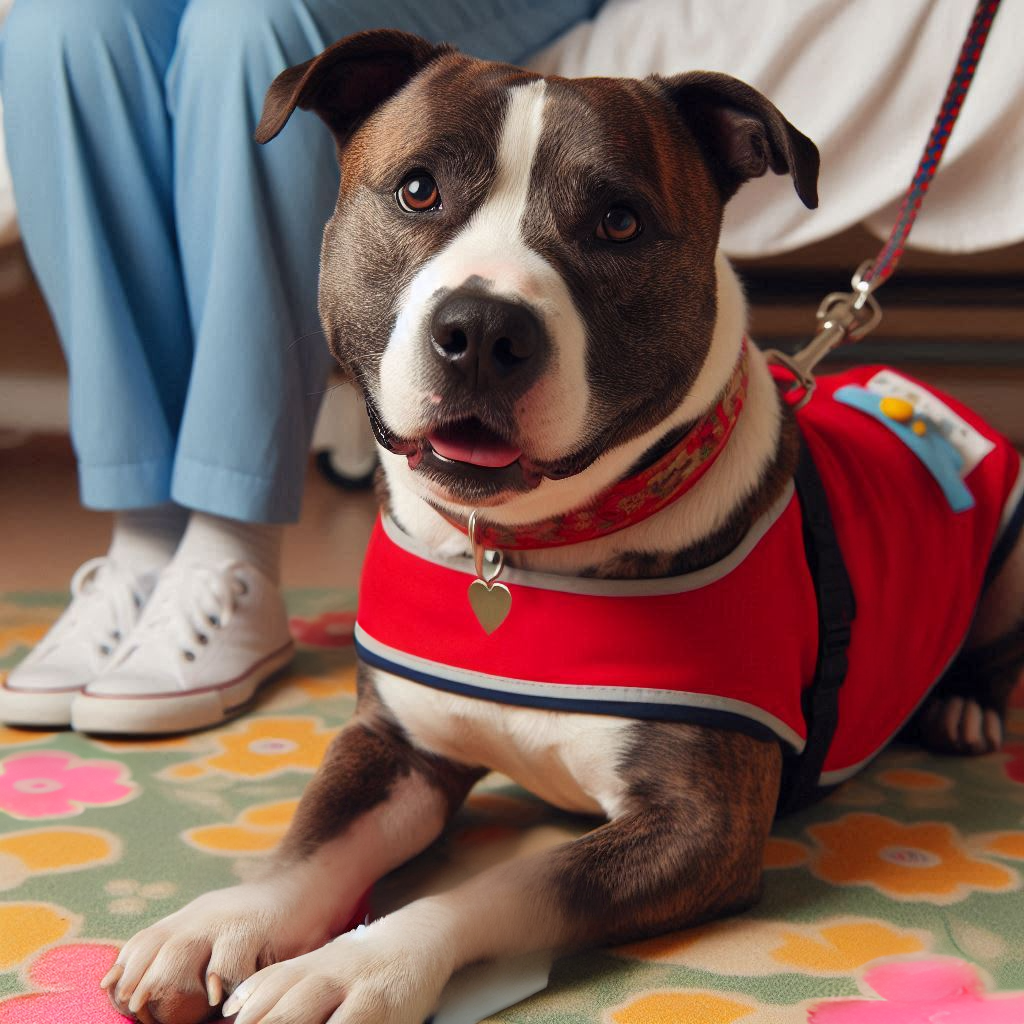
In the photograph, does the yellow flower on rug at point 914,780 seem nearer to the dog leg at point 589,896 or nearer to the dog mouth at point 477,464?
the dog leg at point 589,896

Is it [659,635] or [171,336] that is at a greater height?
[171,336]

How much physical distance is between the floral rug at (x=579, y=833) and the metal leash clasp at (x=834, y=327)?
0.53 m

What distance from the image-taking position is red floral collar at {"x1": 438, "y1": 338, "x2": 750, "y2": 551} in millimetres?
1237

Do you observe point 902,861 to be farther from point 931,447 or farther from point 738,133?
point 738,133

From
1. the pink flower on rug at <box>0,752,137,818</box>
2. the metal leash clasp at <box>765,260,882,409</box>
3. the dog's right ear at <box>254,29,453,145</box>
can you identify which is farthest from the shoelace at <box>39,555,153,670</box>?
the metal leash clasp at <box>765,260,882,409</box>

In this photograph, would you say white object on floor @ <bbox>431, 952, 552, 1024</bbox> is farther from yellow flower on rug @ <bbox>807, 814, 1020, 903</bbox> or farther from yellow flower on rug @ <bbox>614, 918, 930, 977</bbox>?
yellow flower on rug @ <bbox>807, 814, 1020, 903</bbox>

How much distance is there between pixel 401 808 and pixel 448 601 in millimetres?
238

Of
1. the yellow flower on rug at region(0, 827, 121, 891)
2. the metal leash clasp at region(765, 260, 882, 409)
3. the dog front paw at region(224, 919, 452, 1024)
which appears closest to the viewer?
the dog front paw at region(224, 919, 452, 1024)

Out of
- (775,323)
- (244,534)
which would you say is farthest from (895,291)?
(244,534)

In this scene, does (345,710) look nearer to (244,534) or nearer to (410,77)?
(244,534)

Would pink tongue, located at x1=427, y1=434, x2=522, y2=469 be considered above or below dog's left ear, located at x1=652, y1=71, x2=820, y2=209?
below

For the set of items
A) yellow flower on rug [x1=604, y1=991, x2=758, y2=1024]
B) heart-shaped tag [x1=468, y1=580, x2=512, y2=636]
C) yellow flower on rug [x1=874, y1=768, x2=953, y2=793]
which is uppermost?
heart-shaped tag [x1=468, y1=580, x2=512, y2=636]

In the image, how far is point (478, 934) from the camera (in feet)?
3.64

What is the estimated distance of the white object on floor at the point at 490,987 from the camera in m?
1.08
